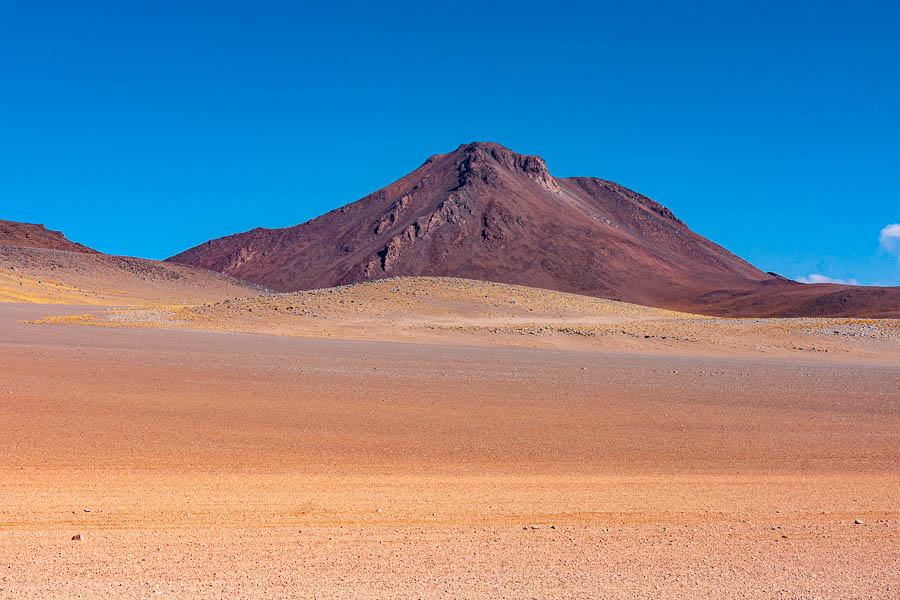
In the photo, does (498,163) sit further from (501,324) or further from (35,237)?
(501,324)

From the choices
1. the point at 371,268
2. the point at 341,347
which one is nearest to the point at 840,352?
the point at 341,347

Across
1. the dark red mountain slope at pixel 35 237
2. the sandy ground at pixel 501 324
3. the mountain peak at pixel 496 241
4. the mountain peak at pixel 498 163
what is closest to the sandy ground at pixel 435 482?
the sandy ground at pixel 501 324

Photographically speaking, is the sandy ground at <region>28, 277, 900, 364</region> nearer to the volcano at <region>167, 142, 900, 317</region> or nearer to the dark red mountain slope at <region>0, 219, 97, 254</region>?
the volcano at <region>167, 142, 900, 317</region>

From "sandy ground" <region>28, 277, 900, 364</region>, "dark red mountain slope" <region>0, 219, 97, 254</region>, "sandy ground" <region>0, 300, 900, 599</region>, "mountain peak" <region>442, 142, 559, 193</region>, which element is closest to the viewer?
"sandy ground" <region>0, 300, 900, 599</region>

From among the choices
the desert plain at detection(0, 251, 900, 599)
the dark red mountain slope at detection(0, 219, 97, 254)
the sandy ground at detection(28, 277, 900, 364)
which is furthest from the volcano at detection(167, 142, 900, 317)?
the desert plain at detection(0, 251, 900, 599)

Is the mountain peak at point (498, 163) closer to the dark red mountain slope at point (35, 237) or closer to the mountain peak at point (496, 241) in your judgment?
the mountain peak at point (496, 241)

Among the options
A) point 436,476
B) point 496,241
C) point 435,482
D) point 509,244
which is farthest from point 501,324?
point 496,241
